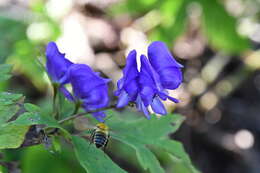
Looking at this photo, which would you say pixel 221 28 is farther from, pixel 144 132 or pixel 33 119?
pixel 33 119

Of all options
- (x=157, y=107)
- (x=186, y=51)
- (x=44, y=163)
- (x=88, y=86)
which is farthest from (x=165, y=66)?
(x=186, y=51)

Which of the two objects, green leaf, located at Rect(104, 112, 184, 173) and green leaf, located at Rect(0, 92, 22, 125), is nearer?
green leaf, located at Rect(0, 92, 22, 125)

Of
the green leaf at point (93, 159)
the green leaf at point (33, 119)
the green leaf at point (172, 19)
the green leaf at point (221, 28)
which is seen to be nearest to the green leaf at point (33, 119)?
the green leaf at point (33, 119)

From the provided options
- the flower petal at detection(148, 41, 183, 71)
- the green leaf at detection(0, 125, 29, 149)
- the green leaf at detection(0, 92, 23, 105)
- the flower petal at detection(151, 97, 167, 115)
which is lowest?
the green leaf at detection(0, 125, 29, 149)

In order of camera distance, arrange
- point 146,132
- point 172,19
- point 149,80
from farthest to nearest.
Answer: point 172,19 → point 146,132 → point 149,80

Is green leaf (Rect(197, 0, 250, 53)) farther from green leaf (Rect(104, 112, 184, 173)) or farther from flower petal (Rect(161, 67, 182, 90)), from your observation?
flower petal (Rect(161, 67, 182, 90))

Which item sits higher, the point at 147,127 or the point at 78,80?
the point at 78,80

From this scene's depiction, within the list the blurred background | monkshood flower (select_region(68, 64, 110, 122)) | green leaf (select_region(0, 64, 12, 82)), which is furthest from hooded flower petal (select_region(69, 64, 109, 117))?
the blurred background

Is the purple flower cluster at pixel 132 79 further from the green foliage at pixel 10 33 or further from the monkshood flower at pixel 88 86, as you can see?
the green foliage at pixel 10 33
